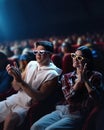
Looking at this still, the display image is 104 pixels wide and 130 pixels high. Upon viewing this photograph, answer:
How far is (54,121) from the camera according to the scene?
3078 millimetres

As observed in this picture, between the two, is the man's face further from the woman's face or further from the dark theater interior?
the woman's face

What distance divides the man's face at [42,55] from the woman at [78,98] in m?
0.41

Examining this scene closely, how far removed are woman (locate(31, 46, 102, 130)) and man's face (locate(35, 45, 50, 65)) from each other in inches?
16.2

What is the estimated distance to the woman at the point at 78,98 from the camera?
293cm

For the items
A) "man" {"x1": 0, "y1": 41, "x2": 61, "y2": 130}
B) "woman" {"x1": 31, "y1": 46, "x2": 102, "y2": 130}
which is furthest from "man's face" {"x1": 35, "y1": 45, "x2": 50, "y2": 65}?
"woman" {"x1": 31, "y1": 46, "x2": 102, "y2": 130}

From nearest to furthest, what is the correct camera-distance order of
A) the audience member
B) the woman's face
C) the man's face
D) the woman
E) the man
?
the woman → the woman's face → the man → the man's face → the audience member

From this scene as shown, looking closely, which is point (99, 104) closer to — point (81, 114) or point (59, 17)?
point (81, 114)

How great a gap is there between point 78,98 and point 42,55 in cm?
66

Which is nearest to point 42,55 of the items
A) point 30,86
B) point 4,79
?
point 30,86

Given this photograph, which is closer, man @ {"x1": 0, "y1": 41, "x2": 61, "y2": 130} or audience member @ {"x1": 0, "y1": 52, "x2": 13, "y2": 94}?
man @ {"x1": 0, "y1": 41, "x2": 61, "y2": 130}

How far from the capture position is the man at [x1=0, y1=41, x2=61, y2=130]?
3.21 meters

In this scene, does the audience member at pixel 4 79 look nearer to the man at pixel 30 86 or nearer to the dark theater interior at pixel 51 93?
the dark theater interior at pixel 51 93

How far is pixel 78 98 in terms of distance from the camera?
3.05 meters

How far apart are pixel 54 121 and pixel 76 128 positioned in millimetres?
221
